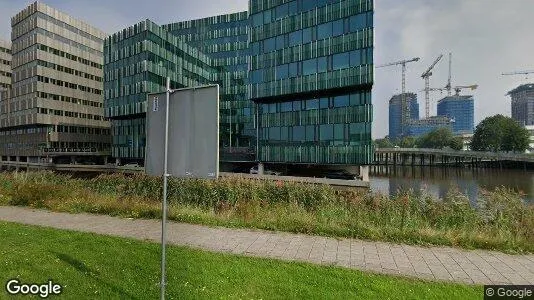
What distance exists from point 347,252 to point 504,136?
4059 inches

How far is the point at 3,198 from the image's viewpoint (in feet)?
44.1

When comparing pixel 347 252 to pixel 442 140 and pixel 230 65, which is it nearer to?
pixel 230 65

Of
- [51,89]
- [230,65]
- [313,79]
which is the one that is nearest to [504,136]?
[313,79]

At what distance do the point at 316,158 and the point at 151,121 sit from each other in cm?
4204

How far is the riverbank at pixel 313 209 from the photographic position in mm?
Result: 8438

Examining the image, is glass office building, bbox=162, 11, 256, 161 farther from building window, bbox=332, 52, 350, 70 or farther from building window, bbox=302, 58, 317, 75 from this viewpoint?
building window, bbox=332, 52, 350, 70

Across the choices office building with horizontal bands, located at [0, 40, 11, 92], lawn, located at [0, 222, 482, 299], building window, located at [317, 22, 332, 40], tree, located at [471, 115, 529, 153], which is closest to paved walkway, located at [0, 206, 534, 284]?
lawn, located at [0, 222, 482, 299]

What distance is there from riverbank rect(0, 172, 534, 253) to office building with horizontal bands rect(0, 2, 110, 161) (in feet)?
219

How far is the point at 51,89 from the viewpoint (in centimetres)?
7475

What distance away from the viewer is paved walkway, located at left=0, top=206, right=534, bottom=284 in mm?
6035

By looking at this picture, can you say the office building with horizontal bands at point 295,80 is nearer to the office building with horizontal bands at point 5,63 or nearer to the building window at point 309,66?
the building window at point 309,66

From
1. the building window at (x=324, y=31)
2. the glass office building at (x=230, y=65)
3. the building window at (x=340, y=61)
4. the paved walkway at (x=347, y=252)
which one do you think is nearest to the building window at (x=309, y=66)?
the building window at (x=340, y=61)

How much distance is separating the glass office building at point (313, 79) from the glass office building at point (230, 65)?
21226 millimetres

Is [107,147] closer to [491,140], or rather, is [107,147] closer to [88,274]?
[88,274]
